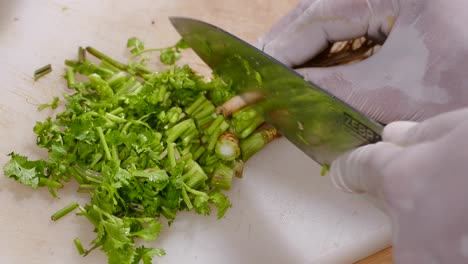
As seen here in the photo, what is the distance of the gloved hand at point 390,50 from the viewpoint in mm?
1504

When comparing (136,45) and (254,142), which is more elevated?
(136,45)

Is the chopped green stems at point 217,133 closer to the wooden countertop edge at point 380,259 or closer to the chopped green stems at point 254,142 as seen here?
the chopped green stems at point 254,142

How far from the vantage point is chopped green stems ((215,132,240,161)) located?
1652 millimetres

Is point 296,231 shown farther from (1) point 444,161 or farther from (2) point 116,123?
(1) point 444,161

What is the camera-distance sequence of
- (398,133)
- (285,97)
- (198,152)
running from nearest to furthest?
(398,133)
(285,97)
(198,152)

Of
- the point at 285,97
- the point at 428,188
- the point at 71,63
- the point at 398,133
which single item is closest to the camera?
the point at 428,188

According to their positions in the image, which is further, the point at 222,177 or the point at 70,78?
the point at 70,78

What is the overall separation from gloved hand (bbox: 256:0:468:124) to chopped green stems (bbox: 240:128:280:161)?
0.22m

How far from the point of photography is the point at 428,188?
0.99 m

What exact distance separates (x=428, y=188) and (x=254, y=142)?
77 centimetres

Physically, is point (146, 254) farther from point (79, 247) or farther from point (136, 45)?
point (136, 45)

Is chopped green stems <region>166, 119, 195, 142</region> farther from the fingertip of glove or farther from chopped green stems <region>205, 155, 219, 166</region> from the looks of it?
the fingertip of glove

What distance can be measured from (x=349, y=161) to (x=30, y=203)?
92 centimetres

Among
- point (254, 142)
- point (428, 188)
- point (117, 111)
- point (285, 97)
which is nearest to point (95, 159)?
point (117, 111)
